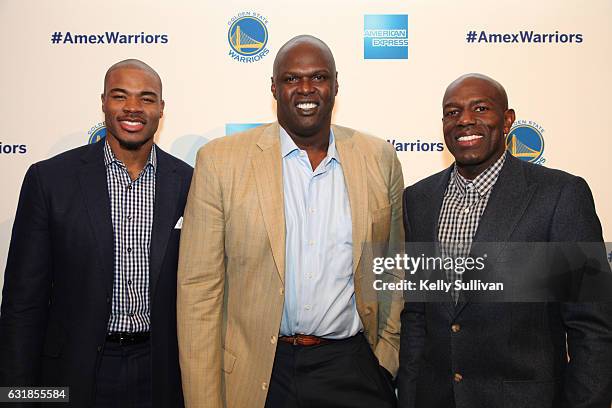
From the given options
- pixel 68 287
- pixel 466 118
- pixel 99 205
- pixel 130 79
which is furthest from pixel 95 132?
pixel 466 118

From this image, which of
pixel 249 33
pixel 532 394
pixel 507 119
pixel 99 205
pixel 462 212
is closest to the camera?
pixel 532 394

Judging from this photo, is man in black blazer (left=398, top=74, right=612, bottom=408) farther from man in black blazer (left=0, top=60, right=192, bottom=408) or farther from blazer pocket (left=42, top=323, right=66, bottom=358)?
blazer pocket (left=42, top=323, right=66, bottom=358)

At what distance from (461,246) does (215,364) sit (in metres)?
1.13

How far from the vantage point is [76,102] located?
355 cm

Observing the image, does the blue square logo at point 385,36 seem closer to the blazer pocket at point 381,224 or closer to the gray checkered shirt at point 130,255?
the blazer pocket at point 381,224

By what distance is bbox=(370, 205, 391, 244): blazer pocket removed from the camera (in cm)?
243

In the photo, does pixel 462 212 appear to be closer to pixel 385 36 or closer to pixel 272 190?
pixel 272 190

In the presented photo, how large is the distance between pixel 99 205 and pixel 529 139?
2614mm

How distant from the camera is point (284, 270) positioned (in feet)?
7.38

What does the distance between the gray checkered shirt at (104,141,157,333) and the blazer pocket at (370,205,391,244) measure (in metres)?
1.01

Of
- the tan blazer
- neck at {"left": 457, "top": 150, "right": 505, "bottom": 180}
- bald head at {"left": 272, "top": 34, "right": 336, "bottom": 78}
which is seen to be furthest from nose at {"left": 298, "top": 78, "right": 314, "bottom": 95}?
Answer: neck at {"left": 457, "top": 150, "right": 505, "bottom": 180}

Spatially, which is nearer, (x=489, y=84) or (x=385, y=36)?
(x=489, y=84)

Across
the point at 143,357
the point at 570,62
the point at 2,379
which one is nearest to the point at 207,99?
the point at 143,357

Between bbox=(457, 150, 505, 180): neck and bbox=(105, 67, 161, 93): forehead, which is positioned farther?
bbox=(105, 67, 161, 93): forehead
